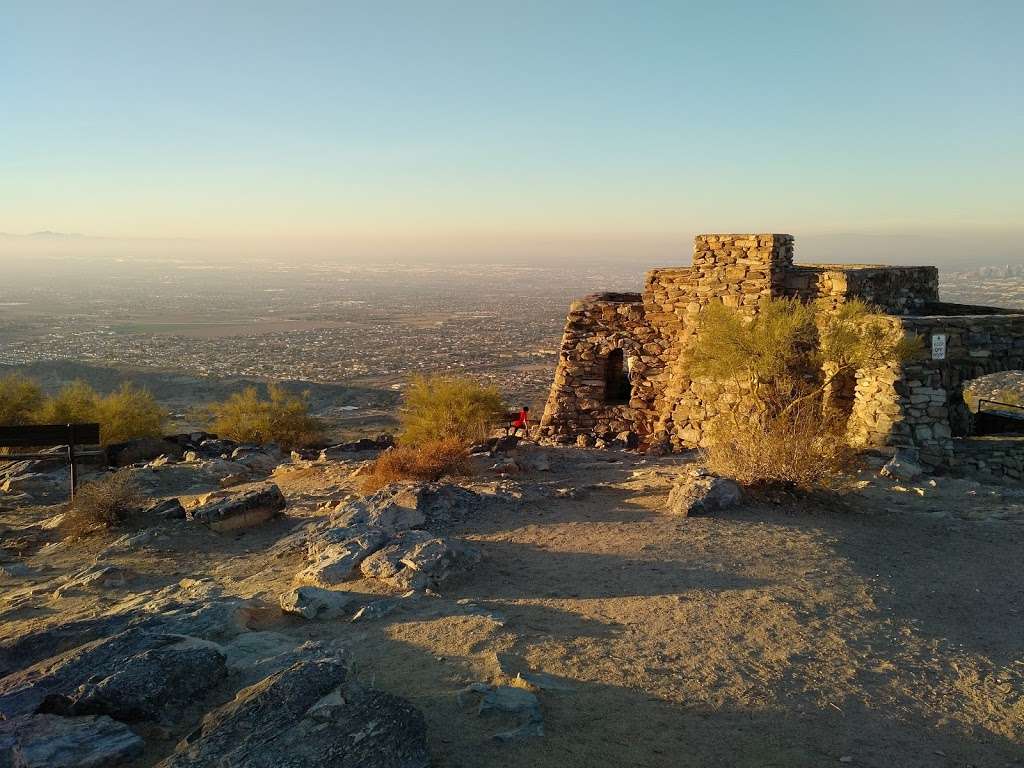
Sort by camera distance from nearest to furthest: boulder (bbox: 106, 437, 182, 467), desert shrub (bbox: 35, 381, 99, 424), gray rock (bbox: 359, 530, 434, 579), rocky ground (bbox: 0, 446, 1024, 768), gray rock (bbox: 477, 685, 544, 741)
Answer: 1. rocky ground (bbox: 0, 446, 1024, 768)
2. gray rock (bbox: 477, 685, 544, 741)
3. gray rock (bbox: 359, 530, 434, 579)
4. boulder (bbox: 106, 437, 182, 467)
5. desert shrub (bbox: 35, 381, 99, 424)

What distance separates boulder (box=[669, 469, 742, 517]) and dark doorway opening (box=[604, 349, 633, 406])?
8.03m

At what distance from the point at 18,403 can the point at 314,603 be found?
2109 centimetres

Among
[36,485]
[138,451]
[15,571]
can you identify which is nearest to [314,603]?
[15,571]

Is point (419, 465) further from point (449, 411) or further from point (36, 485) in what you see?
point (36, 485)

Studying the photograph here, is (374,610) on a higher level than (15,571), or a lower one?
higher

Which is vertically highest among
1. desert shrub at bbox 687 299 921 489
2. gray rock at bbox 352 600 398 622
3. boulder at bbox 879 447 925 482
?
desert shrub at bbox 687 299 921 489

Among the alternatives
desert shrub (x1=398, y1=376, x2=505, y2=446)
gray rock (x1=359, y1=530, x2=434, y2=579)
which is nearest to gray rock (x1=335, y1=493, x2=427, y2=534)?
gray rock (x1=359, y1=530, x2=434, y2=579)

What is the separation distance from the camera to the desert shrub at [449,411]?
16.6 m

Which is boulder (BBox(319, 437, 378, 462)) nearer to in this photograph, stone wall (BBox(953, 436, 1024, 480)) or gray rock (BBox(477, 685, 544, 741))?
stone wall (BBox(953, 436, 1024, 480))

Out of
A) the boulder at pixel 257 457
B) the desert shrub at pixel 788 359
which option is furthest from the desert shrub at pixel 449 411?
the desert shrub at pixel 788 359

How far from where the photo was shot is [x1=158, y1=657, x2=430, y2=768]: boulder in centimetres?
389

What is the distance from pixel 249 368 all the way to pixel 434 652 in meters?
57.5

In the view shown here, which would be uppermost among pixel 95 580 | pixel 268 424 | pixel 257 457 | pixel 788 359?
pixel 788 359

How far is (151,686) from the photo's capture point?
4.72 meters
